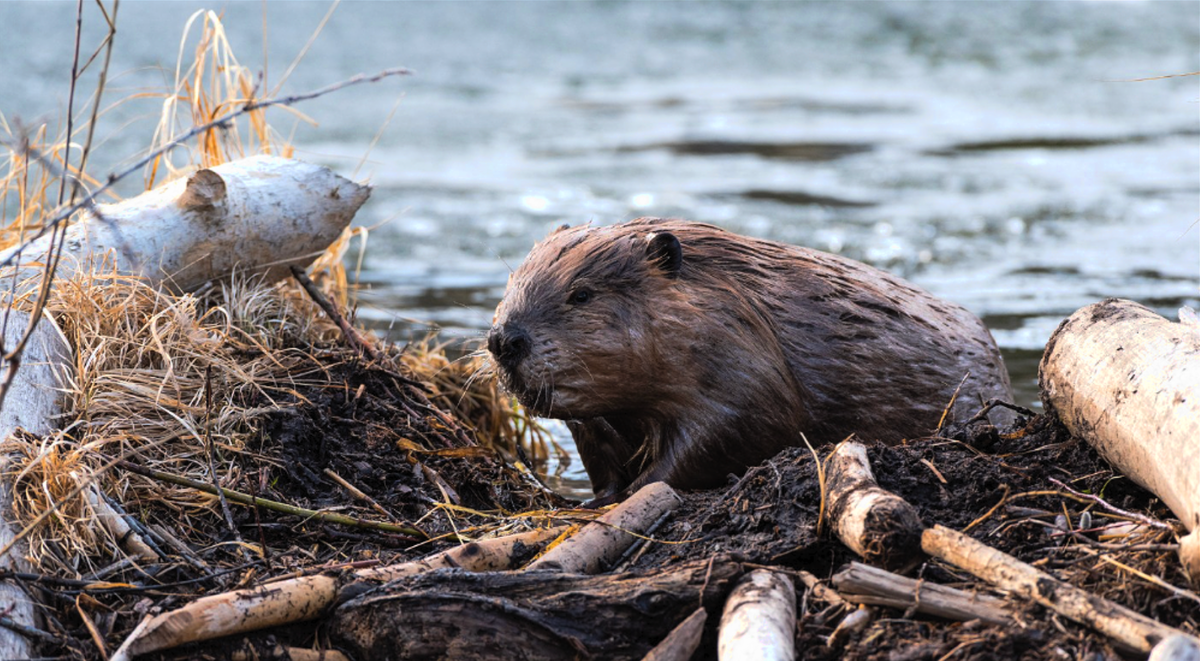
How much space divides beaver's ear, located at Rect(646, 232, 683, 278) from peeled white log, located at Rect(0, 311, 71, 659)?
167cm

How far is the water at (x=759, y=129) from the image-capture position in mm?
8906

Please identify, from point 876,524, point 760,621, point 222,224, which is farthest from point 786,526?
point 222,224

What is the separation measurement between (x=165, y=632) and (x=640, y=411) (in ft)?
5.31

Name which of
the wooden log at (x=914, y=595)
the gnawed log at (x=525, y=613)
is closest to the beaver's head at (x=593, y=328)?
the gnawed log at (x=525, y=613)

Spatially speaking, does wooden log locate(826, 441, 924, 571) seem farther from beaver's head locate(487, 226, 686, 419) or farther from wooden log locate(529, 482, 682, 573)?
beaver's head locate(487, 226, 686, 419)

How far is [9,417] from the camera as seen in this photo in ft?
10.7

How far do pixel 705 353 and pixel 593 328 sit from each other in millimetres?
329

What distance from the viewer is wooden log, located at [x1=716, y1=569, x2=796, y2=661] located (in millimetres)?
2395

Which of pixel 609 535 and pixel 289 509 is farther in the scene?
pixel 289 509

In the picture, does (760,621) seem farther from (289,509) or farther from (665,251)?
(665,251)

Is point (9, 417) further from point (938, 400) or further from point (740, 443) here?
point (938, 400)

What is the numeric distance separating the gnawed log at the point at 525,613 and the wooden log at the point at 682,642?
69mm

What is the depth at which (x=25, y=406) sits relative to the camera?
3355mm

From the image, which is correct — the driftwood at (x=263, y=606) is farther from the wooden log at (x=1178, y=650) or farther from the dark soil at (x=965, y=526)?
the wooden log at (x=1178, y=650)
